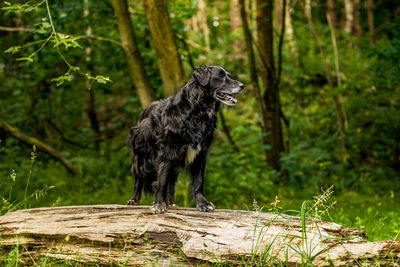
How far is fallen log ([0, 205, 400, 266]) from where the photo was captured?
9.64 ft

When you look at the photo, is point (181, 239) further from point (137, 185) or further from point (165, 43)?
point (165, 43)

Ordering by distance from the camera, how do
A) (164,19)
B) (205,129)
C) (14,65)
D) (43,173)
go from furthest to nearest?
(14,65) → (43,173) → (164,19) → (205,129)

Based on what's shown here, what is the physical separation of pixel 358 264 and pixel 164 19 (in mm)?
4750

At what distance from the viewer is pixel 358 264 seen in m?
2.79

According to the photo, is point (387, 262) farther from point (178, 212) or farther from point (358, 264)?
point (178, 212)

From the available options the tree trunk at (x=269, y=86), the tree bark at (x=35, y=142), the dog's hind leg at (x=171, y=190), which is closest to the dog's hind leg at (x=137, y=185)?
the dog's hind leg at (x=171, y=190)

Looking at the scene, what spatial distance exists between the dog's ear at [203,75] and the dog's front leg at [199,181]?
73 centimetres

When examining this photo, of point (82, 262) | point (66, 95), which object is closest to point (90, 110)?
point (66, 95)

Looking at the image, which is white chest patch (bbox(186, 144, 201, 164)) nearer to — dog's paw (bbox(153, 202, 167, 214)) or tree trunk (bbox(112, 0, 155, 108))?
dog's paw (bbox(153, 202, 167, 214))

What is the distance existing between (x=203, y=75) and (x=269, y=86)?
482cm

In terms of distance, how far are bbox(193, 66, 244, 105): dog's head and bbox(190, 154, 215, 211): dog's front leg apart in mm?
623

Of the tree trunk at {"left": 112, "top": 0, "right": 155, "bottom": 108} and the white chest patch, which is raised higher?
the tree trunk at {"left": 112, "top": 0, "right": 155, "bottom": 108}

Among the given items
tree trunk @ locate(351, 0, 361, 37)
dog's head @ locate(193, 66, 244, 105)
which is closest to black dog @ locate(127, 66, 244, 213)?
dog's head @ locate(193, 66, 244, 105)

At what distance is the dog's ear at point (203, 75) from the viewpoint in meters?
4.08
